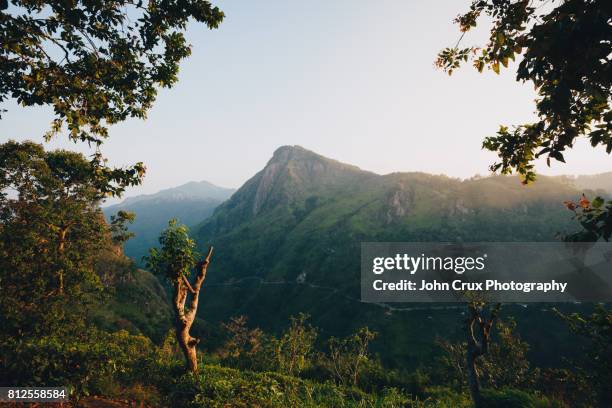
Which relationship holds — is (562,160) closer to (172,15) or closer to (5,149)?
(172,15)

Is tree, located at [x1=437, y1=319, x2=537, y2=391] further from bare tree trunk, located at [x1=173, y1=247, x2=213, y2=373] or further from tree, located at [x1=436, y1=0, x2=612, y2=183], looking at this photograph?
tree, located at [x1=436, y1=0, x2=612, y2=183]

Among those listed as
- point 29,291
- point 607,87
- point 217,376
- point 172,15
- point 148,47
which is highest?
point 172,15

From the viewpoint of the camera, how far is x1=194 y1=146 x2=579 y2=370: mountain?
3755 inches

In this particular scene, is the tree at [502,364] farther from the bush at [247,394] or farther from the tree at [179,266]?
the tree at [179,266]

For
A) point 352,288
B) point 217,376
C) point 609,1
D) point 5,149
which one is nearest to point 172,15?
point 609,1

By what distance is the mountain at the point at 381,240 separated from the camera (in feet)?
313

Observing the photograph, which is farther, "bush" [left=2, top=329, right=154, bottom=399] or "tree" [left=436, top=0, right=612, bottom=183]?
"bush" [left=2, top=329, right=154, bottom=399]

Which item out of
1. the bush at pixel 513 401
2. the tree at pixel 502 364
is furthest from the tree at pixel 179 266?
the tree at pixel 502 364

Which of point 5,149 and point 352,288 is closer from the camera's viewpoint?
point 5,149

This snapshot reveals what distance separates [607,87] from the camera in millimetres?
4461

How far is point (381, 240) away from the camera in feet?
478

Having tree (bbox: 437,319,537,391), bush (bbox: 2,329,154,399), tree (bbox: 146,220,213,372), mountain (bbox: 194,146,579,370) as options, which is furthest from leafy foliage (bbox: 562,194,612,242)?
mountain (bbox: 194,146,579,370)

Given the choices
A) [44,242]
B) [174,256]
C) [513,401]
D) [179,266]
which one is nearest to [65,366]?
[179,266]

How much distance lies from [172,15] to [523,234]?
458ft
